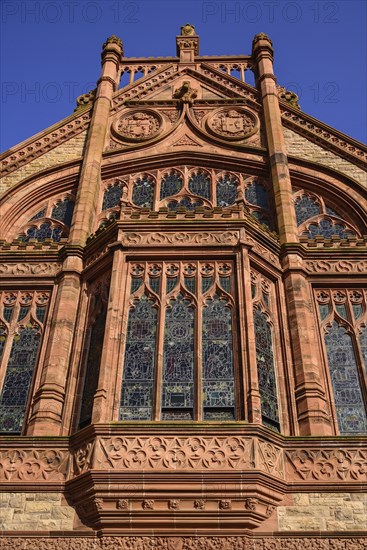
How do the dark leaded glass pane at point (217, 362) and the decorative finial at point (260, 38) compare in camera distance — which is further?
the decorative finial at point (260, 38)

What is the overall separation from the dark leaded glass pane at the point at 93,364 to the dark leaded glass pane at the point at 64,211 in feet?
16.5

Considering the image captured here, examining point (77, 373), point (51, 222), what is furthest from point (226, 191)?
point (77, 373)

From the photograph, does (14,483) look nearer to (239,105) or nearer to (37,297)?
(37,297)

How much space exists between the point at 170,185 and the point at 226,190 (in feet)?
5.62

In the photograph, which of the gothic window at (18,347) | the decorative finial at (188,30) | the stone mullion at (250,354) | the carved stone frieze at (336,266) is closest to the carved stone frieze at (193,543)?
the stone mullion at (250,354)

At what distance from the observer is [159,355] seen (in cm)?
1269

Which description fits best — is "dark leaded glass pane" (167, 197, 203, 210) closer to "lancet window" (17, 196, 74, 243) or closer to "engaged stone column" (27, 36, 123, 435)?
"engaged stone column" (27, 36, 123, 435)

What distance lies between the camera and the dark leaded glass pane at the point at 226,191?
18.8m

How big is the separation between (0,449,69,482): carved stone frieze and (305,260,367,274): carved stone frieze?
749cm

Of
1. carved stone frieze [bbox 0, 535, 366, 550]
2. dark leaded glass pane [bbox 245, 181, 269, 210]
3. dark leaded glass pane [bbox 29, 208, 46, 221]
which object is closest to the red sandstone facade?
carved stone frieze [bbox 0, 535, 366, 550]

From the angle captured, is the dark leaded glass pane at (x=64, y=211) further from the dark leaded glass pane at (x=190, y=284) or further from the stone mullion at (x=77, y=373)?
the dark leaded glass pane at (x=190, y=284)

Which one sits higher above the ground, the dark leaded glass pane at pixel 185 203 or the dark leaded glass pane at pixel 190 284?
the dark leaded glass pane at pixel 185 203

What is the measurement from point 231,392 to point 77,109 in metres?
13.8

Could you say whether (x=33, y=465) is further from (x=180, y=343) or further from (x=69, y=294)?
(x=69, y=294)
